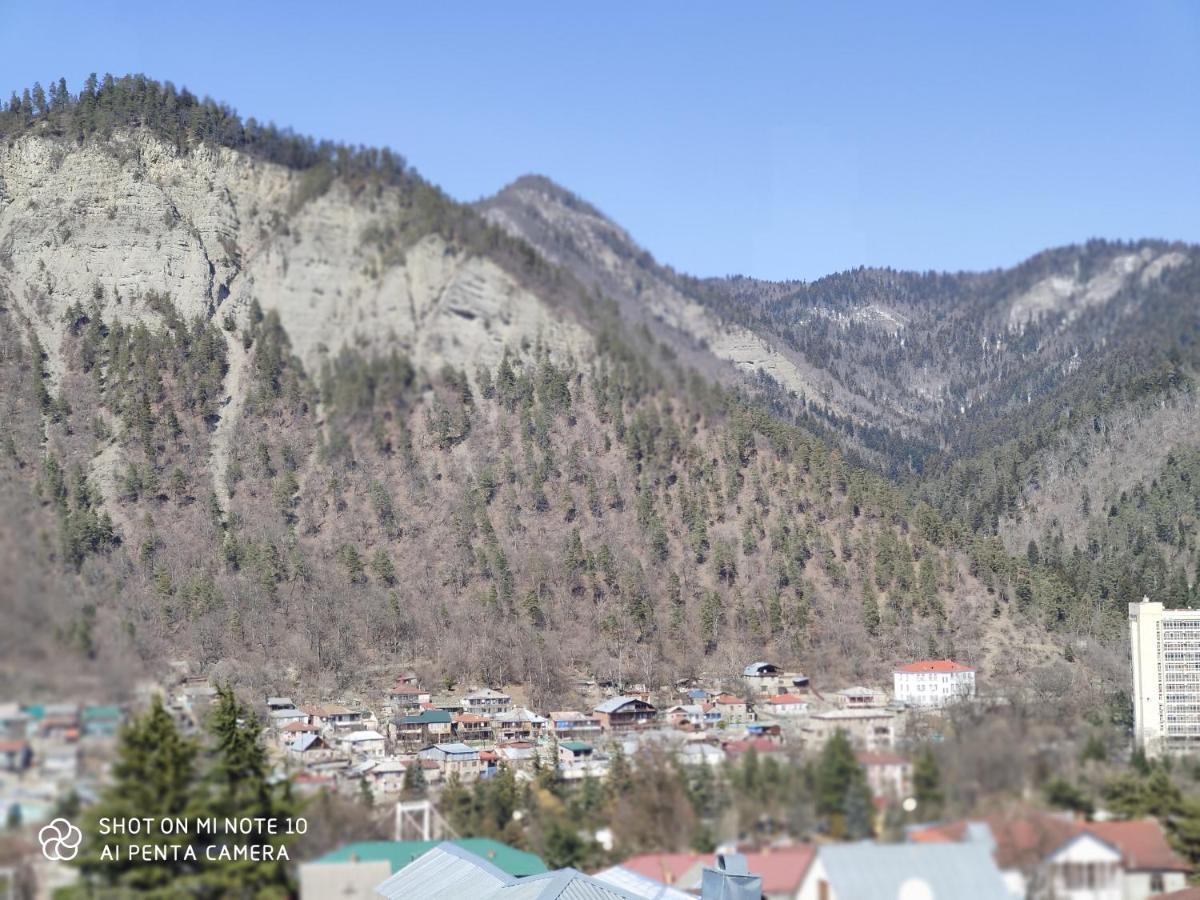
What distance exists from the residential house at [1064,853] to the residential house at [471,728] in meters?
41.0

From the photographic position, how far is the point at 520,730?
48469 mm

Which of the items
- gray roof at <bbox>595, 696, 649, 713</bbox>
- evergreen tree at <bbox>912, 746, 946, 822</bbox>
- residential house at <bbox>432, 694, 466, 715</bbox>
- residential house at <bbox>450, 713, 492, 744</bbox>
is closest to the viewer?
evergreen tree at <bbox>912, 746, 946, 822</bbox>

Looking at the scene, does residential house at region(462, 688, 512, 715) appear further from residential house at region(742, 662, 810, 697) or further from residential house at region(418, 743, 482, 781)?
residential house at region(742, 662, 810, 697)

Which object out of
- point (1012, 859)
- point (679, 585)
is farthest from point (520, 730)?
point (1012, 859)

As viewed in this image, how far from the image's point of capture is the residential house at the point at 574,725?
44.3 metres

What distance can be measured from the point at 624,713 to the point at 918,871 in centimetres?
4017

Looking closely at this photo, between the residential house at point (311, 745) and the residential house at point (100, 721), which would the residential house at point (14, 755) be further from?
the residential house at point (311, 745)

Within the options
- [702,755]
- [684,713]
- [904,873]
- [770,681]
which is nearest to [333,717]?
[684,713]

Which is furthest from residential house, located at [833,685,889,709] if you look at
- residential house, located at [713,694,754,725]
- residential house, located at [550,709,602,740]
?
residential house, located at [550,709,602,740]

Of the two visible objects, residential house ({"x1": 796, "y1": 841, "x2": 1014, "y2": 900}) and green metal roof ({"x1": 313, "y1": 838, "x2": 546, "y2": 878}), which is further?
green metal roof ({"x1": 313, "y1": 838, "x2": 546, "y2": 878})

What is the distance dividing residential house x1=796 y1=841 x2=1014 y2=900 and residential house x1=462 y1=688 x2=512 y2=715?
4419 centimetres

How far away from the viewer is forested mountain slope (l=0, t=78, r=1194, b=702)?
58375mm

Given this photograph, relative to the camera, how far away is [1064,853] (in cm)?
759

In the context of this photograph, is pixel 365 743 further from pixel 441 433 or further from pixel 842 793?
pixel 842 793
